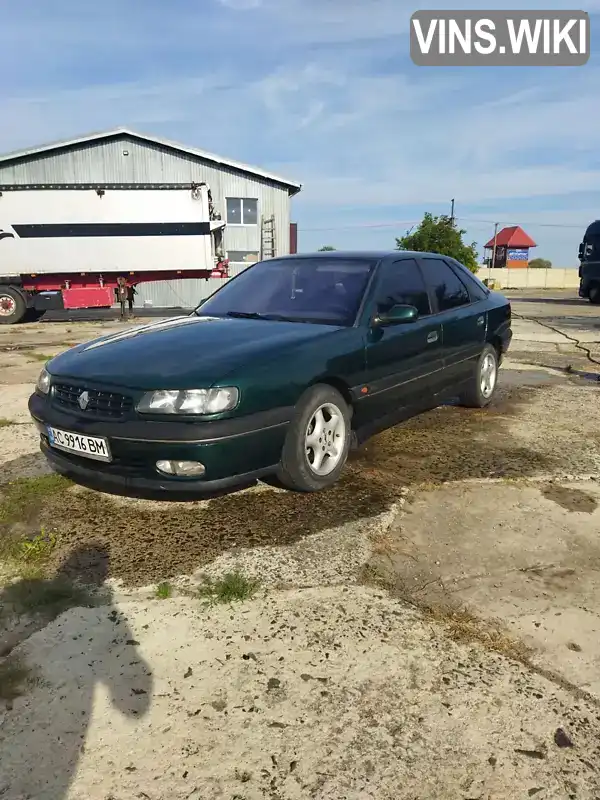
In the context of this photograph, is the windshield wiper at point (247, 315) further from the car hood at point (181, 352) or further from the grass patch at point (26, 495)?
the grass patch at point (26, 495)

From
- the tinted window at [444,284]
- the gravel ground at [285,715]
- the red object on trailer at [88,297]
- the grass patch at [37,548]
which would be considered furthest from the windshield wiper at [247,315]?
the red object on trailer at [88,297]

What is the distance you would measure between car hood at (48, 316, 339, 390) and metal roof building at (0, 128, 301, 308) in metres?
18.9

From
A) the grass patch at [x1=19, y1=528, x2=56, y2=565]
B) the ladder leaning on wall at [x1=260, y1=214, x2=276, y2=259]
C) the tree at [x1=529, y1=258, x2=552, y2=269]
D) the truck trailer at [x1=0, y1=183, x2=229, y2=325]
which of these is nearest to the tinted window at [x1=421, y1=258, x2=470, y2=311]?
the grass patch at [x1=19, y1=528, x2=56, y2=565]

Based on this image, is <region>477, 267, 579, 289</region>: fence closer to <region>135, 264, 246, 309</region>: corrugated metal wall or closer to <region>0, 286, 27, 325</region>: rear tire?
<region>135, 264, 246, 309</region>: corrugated metal wall

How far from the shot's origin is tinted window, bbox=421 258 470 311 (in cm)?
486

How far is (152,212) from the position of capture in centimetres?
1681

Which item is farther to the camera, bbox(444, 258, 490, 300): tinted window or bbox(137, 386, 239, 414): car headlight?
bbox(444, 258, 490, 300): tinted window

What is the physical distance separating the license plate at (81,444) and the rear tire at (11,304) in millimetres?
14797

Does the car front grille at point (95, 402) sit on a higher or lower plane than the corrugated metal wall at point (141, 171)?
lower

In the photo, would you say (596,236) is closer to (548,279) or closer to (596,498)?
(596,498)

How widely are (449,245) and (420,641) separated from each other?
36967 millimetres

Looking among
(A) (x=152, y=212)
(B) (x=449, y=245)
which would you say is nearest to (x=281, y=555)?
(A) (x=152, y=212)

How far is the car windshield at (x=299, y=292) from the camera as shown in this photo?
401cm

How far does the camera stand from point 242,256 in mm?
23562
